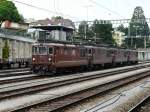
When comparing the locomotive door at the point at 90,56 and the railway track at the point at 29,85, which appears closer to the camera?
the railway track at the point at 29,85

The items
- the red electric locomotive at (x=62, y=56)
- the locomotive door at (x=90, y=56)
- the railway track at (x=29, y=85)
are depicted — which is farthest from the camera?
the locomotive door at (x=90, y=56)

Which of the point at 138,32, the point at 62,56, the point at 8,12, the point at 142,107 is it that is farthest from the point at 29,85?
the point at 138,32

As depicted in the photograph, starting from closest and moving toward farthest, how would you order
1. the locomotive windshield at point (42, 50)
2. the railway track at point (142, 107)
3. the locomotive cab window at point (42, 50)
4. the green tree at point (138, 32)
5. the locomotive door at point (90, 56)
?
the railway track at point (142, 107)
the locomotive windshield at point (42, 50)
the locomotive cab window at point (42, 50)
the locomotive door at point (90, 56)
the green tree at point (138, 32)

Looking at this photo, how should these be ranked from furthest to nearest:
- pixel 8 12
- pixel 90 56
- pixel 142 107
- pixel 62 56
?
pixel 8 12, pixel 90 56, pixel 62 56, pixel 142 107

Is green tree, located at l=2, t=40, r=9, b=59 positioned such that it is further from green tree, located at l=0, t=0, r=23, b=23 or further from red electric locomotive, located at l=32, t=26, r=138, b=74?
green tree, located at l=0, t=0, r=23, b=23

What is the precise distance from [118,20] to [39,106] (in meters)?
65.7

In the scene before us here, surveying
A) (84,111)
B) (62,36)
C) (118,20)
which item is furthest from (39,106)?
(118,20)

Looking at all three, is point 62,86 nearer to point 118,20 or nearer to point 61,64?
point 61,64

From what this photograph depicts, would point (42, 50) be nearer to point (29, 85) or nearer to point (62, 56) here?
point (62, 56)

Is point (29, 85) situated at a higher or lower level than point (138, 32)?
lower

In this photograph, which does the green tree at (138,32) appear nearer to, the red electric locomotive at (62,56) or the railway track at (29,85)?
the red electric locomotive at (62,56)

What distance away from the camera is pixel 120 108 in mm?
15656

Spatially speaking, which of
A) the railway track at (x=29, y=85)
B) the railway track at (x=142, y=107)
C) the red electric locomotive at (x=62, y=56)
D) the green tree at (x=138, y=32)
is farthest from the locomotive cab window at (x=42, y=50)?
the green tree at (x=138, y=32)

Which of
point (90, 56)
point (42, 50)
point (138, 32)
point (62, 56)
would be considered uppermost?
point (138, 32)
